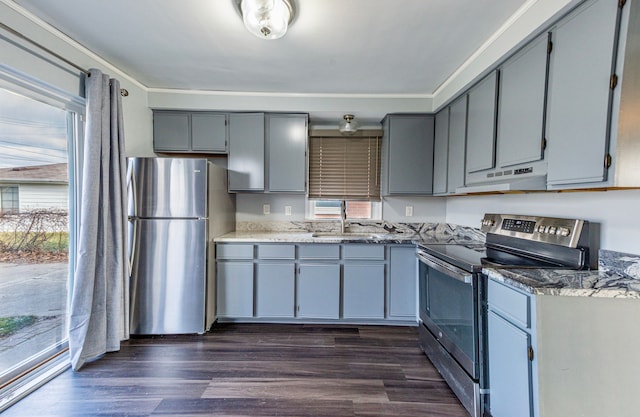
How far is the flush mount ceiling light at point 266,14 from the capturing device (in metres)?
1.39

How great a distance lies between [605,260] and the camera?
131cm

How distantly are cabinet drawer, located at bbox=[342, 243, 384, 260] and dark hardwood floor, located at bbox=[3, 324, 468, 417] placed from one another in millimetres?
726

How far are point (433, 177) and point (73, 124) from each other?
3.25 meters

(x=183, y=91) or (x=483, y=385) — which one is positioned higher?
(x=183, y=91)

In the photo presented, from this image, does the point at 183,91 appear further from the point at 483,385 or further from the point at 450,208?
the point at 483,385

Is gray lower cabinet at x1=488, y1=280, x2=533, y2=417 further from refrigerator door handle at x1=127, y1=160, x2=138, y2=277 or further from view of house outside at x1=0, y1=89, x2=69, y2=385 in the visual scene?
view of house outside at x1=0, y1=89, x2=69, y2=385

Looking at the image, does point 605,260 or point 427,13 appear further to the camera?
point 427,13

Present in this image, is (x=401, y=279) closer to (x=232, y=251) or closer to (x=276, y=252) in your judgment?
(x=276, y=252)

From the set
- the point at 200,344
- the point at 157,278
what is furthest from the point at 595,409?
the point at 157,278

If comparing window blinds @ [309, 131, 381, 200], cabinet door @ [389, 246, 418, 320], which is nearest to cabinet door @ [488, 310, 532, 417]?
cabinet door @ [389, 246, 418, 320]

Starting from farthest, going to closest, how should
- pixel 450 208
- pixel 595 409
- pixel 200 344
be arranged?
pixel 450 208 < pixel 200 344 < pixel 595 409

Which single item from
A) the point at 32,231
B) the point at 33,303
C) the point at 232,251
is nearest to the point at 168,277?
the point at 232,251

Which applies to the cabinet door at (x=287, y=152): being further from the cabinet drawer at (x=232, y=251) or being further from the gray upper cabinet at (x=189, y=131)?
the cabinet drawer at (x=232, y=251)

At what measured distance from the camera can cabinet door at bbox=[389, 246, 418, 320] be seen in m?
2.54
